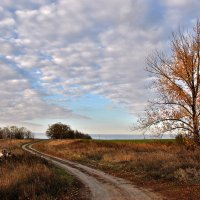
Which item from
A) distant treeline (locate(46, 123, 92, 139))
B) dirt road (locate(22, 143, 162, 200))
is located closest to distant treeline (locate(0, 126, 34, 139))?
distant treeline (locate(46, 123, 92, 139))

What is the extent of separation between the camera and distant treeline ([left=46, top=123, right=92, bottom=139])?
134000 millimetres

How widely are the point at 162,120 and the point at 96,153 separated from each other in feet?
49.7

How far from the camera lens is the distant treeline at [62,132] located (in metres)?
134

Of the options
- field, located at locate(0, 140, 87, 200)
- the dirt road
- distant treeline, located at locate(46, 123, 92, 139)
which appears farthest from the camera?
distant treeline, located at locate(46, 123, 92, 139)

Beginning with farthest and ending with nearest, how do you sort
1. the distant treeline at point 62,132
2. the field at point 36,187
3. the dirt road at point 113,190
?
the distant treeline at point 62,132
the field at point 36,187
the dirt road at point 113,190

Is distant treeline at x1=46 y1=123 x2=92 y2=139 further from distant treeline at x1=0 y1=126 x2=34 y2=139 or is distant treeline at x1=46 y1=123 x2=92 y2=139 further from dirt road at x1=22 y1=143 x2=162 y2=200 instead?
dirt road at x1=22 y1=143 x2=162 y2=200

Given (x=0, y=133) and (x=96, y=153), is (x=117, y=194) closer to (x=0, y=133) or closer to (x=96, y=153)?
(x=96, y=153)

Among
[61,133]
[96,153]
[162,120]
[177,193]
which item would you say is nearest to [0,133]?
[61,133]

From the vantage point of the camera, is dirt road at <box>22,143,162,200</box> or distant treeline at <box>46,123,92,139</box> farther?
distant treeline at <box>46,123,92,139</box>

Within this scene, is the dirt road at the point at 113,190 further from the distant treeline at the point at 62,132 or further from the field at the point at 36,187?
the distant treeline at the point at 62,132

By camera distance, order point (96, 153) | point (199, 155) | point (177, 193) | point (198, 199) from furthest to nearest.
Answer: point (96, 153), point (199, 155), point (177, 193), point (198, 199)

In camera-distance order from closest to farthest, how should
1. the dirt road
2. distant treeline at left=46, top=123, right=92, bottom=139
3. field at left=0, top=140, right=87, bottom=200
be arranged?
1. the dirt road
2. field at left=0, top=140, right=87, bottom=200
3. distant treeline at left=46, top=123, right=92, bottom=139

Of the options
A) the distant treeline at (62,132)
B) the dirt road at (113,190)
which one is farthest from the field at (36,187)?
the distant treeline at (62,132)

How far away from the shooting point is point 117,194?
13.7 meters
